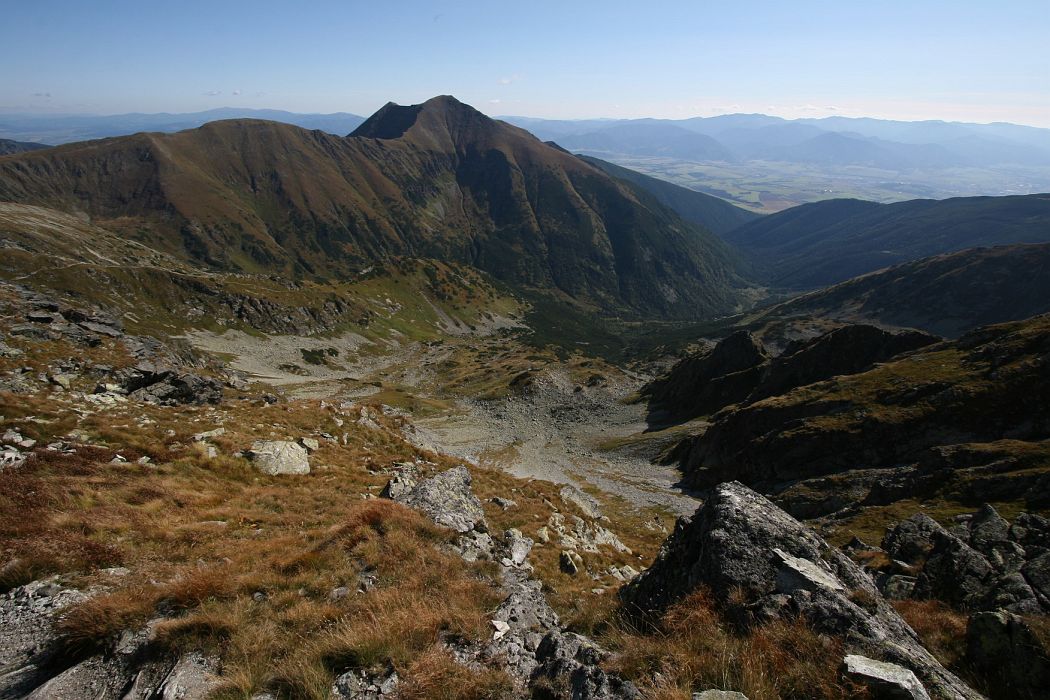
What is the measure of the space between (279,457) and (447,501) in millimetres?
10158

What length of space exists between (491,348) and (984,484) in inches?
6721

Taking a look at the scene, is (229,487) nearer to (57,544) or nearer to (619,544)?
(57,544)

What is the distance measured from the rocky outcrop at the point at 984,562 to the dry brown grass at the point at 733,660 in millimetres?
6908

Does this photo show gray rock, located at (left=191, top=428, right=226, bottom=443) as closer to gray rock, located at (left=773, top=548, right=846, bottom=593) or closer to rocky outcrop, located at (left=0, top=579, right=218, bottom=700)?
rocky outcrop, located at (left=0, top=579, right=218, bottom=700)

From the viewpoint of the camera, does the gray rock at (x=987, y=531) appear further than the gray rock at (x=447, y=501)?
Yes

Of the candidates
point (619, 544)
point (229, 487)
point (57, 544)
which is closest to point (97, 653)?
point (57, 544)

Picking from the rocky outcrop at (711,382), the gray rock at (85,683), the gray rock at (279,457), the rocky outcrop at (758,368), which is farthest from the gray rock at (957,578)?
the rocky outcrop at (711,382)

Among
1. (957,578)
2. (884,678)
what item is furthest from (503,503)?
(884,678)

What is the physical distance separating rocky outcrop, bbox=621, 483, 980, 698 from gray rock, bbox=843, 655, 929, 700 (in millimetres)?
846

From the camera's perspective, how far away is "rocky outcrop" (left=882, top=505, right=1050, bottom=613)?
12.2 meters

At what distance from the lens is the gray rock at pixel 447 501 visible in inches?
696

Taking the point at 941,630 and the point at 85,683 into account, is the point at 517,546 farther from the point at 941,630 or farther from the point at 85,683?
the point at 85,683

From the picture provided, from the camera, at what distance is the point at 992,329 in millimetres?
70312

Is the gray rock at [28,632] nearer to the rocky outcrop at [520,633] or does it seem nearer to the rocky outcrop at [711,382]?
the rocky outcrop at [520,633]
